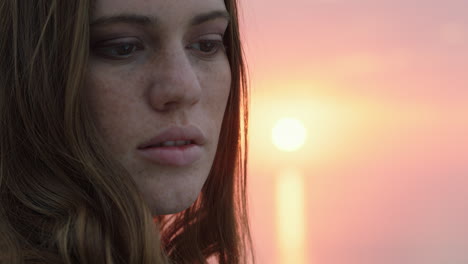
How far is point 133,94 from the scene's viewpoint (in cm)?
247

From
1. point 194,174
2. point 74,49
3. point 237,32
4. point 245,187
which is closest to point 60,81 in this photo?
point 74,49

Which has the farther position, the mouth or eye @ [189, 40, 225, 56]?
eye @ [189, 40, 225, 56]

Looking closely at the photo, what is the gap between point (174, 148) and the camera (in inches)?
102

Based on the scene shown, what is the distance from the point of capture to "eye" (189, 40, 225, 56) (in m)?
2.70

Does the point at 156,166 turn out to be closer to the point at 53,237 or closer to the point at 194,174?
the point at 194,174

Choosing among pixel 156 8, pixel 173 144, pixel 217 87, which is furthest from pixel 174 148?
pixel 156 8

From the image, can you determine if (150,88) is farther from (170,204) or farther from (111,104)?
(170,204)

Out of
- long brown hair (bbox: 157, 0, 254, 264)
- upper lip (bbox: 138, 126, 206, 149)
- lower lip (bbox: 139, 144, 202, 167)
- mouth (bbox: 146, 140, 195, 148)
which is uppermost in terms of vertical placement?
upper lip (bbox: 138, 126, 206, 149)

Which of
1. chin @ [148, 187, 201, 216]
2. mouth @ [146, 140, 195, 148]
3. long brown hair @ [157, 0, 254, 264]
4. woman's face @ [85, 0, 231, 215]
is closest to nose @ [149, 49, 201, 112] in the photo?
woman's face @ [85, 0, 231, 215]

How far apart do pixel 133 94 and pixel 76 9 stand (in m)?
0.34

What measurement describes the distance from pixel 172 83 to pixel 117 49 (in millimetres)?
220

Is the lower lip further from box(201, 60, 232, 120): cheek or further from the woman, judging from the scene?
box(201, 60, 232, 120): cheek

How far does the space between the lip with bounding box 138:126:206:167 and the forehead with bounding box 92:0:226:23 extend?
394 mm

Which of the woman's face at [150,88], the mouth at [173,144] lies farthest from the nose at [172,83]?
the mouth at [173,144]
